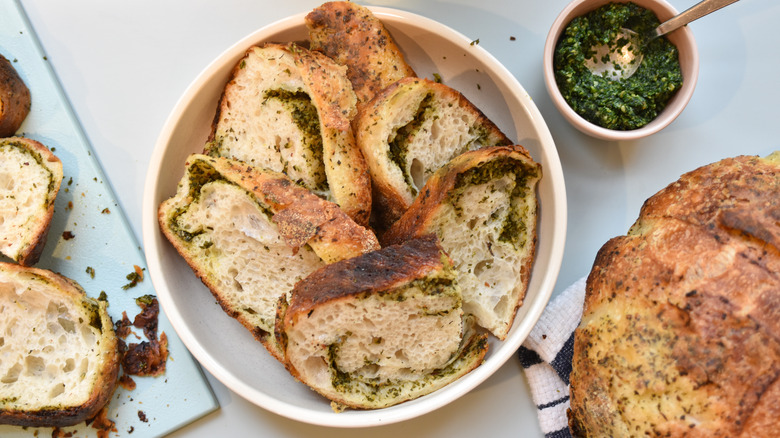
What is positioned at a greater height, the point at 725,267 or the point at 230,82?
the point at 230,82

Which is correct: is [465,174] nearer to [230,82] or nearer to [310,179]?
[310,179]

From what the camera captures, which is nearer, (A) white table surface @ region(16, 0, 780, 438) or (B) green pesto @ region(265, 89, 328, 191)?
(B) green pesto @ region(265, 89, 328, 191)

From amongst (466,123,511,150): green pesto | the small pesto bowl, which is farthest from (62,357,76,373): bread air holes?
the small pesto bowl

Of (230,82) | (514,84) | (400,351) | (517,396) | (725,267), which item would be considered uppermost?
(230,82)

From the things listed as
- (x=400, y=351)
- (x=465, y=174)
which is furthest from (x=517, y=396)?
(x=465, y=174)

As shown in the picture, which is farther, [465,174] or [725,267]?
[465,174]

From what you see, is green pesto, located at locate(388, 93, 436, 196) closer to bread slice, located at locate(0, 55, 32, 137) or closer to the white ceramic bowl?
the white ceramic bowl
